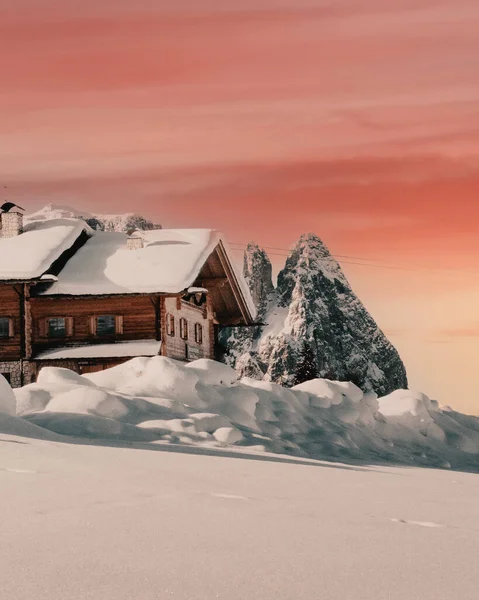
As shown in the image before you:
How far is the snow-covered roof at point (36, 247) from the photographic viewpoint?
99.8 feet

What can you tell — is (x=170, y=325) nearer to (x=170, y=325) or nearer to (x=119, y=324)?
(x=170, y=325)

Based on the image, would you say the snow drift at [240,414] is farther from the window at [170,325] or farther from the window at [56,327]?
the window at [56,327]

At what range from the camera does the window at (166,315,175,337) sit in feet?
105

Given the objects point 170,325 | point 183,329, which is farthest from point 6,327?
point 183,329

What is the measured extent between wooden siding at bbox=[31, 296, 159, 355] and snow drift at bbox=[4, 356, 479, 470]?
10.2 meters

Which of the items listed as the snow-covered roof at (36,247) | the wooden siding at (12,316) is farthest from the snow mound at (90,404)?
the wooden siding at (12,316)

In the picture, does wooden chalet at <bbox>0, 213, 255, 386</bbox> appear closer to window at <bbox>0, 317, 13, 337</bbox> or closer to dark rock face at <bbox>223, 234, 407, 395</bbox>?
window at <bbox>0, 317, 13, 337</bbox>

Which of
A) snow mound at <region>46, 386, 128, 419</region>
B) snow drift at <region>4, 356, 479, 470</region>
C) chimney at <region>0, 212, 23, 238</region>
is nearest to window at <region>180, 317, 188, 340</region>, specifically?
chimney at <region>0, 212, 23, 238</region>

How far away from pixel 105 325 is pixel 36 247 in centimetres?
383

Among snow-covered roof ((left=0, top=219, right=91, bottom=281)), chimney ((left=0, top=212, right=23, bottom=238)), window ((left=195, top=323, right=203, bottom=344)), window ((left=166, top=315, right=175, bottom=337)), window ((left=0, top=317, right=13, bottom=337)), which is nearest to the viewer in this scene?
snow-covered roof ((left=0, top=219, right=91, bottom=281))

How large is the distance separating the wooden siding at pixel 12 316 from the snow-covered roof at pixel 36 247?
2.47 feet

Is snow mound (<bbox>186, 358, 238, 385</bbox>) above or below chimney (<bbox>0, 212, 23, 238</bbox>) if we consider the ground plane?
below

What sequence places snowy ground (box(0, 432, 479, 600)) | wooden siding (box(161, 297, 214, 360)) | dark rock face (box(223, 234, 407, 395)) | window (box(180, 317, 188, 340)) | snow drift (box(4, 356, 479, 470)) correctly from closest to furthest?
snowy ground (box(0, 432, 479, 600)) → snow drift (box(4, 356, 479, 470)) → wooden siding (box(161, 297, 214, 360)) → window (box(180, 317, 188, 340)) → dark rock face (box(223, 234, 407, 395))

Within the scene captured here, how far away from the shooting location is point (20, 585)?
12.1 ft
